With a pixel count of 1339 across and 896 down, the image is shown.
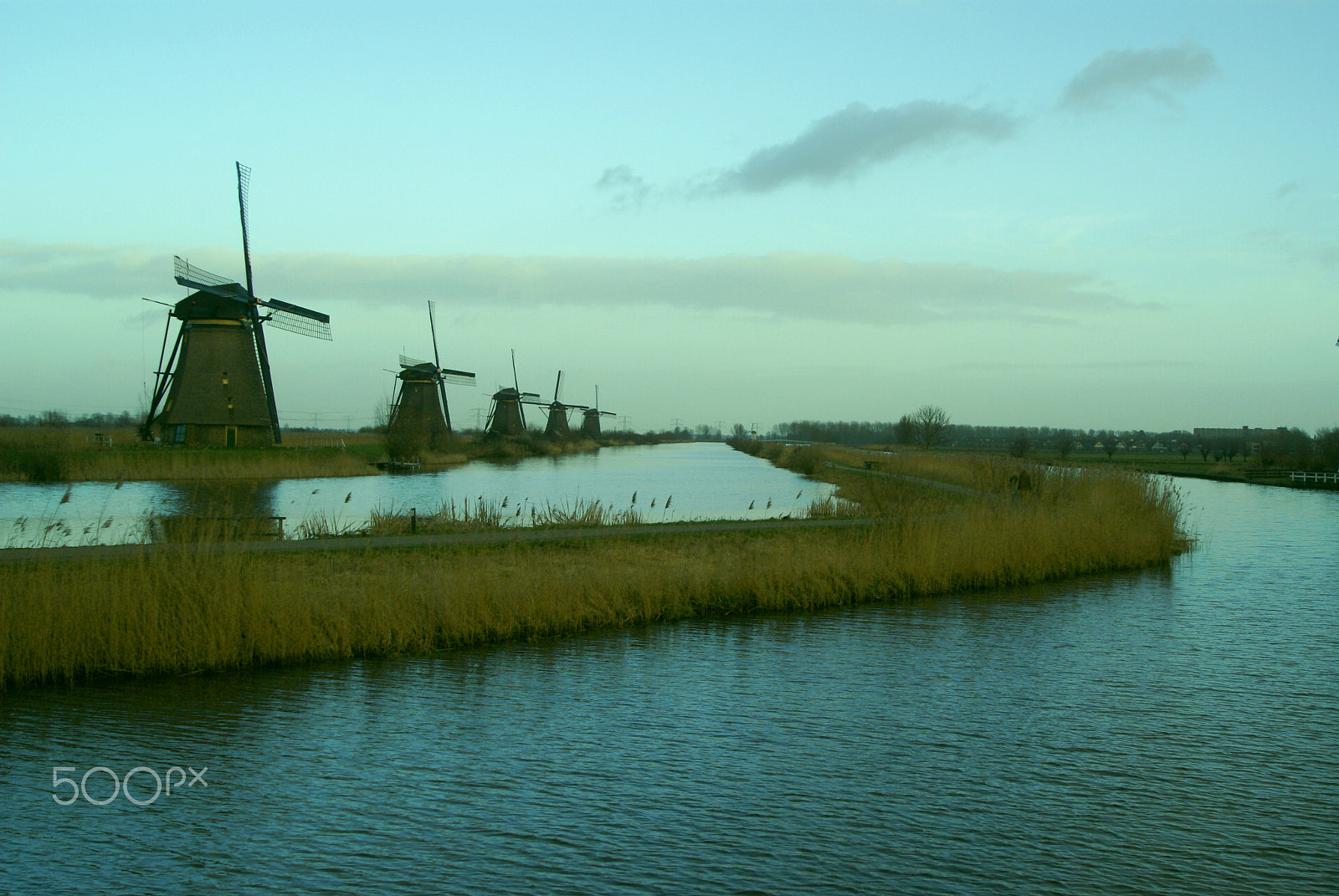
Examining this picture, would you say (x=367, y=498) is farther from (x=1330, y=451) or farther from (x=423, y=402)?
(x=1330, y=451)

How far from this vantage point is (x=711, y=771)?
7215mm

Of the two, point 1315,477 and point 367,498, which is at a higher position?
point 1315,477

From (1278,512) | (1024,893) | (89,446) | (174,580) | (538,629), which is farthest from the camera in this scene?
(89,446)

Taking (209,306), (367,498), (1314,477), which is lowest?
(367,498)

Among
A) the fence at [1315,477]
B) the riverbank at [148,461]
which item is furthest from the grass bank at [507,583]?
the fence at [1315,477]

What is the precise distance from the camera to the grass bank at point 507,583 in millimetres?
9695

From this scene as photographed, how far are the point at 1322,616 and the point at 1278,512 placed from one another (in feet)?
75.2

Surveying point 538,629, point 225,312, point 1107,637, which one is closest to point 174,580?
point 538,629

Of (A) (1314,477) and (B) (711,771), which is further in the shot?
(A) (1314,477)

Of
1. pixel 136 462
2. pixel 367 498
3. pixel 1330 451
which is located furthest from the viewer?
pixel 1330 451

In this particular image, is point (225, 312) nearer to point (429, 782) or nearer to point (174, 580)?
point (174, 580)

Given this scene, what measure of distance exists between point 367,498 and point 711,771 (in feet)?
83.6

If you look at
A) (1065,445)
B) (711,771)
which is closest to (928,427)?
(1065,445)

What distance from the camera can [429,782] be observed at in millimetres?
6934
